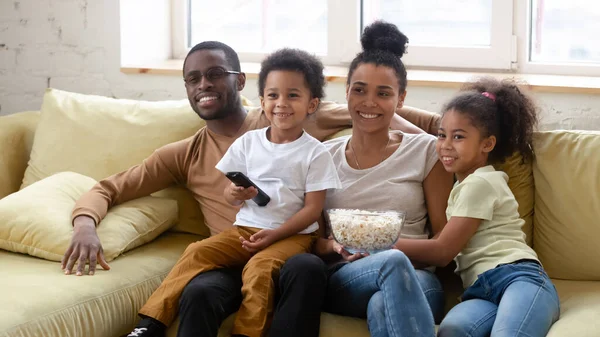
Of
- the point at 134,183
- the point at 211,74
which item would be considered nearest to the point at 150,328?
the point at 134,183

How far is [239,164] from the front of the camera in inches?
91.6

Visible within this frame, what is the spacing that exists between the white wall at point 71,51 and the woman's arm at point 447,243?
4.32 ft

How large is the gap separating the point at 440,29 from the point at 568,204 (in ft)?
3.80

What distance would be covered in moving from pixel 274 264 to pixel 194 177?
0.61 metres

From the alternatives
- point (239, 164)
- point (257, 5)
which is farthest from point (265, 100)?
point (257, 5)

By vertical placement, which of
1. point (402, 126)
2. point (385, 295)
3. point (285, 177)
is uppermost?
point (402, 126)

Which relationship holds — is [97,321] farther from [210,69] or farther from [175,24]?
[175,24]

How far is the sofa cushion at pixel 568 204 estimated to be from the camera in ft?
7.52

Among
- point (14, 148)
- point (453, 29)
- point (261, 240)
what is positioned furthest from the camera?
point (453, 29)

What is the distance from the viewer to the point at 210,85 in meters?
2.54

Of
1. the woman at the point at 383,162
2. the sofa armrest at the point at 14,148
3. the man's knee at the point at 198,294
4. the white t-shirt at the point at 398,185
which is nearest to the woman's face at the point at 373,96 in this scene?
the woman at the point at 383,162

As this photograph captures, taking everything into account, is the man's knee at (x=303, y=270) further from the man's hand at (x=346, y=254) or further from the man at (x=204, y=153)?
the man at (x=204, y=153)

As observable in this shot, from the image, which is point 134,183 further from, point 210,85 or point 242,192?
point 242,192

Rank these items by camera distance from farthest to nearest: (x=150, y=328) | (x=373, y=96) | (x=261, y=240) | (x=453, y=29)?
(x=453, y=29) < (x=373, y=96) < (x=261, y=240) < (x=150, y=328)
